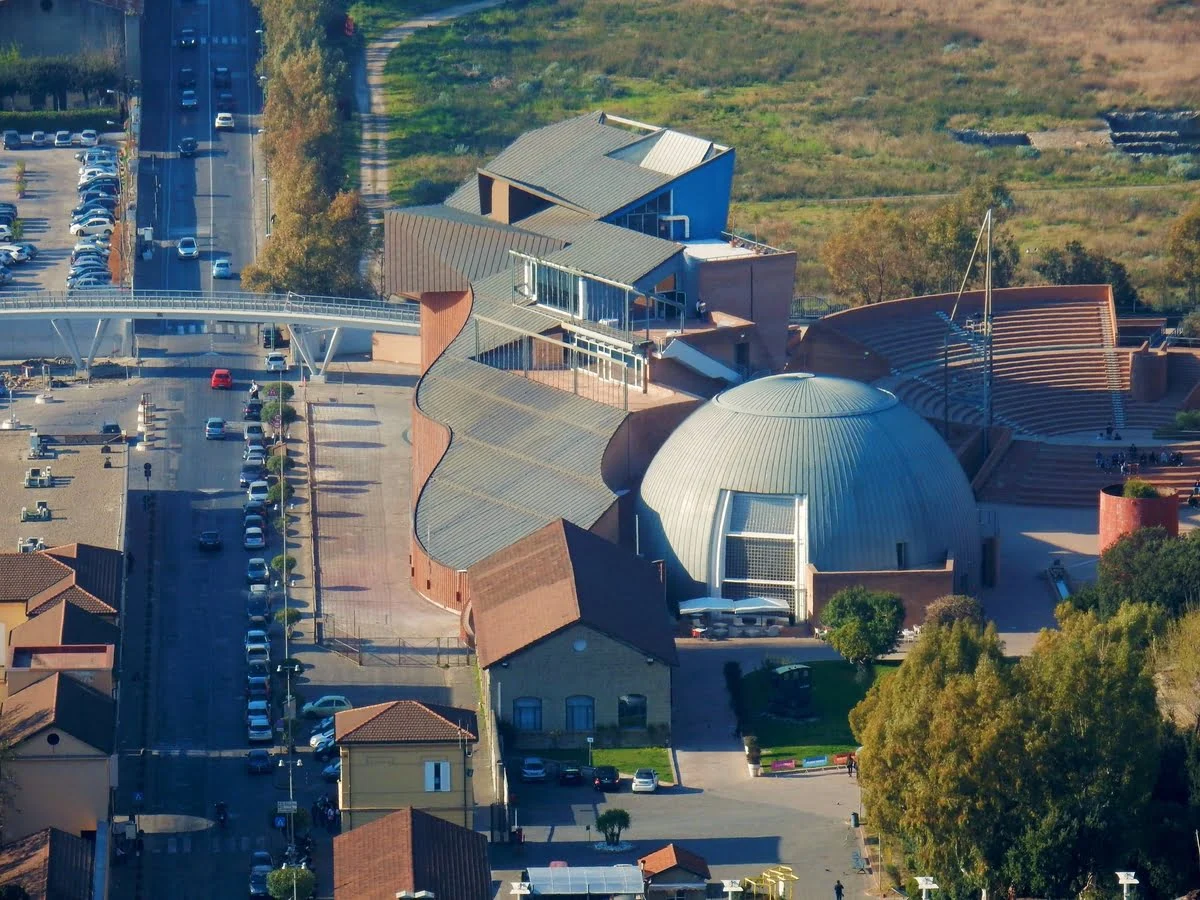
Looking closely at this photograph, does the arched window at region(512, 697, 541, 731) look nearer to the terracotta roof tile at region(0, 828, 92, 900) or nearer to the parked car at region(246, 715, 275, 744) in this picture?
the parked car at region(246, 715, 275, 744)

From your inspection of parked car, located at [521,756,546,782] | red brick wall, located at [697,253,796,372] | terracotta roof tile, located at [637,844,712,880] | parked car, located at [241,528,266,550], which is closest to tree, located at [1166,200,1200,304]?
red brick wall, located at [697,253,796,372]

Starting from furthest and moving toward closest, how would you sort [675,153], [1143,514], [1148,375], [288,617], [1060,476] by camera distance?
[675,153] < [1148,375] < [1060,476] < [1143,514] < [288,617]

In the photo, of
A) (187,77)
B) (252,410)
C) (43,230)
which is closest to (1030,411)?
(252,410)

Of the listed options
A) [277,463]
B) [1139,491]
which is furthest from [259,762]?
[1139,491]

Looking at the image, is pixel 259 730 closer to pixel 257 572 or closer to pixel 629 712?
pixel 629 712

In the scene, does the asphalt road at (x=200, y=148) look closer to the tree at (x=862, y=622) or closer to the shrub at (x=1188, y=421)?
the shrub at (x=1188, y=421)

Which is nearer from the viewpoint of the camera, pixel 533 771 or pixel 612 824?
pixel 612 824

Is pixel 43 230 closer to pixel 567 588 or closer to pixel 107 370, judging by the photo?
pixel 107 370
